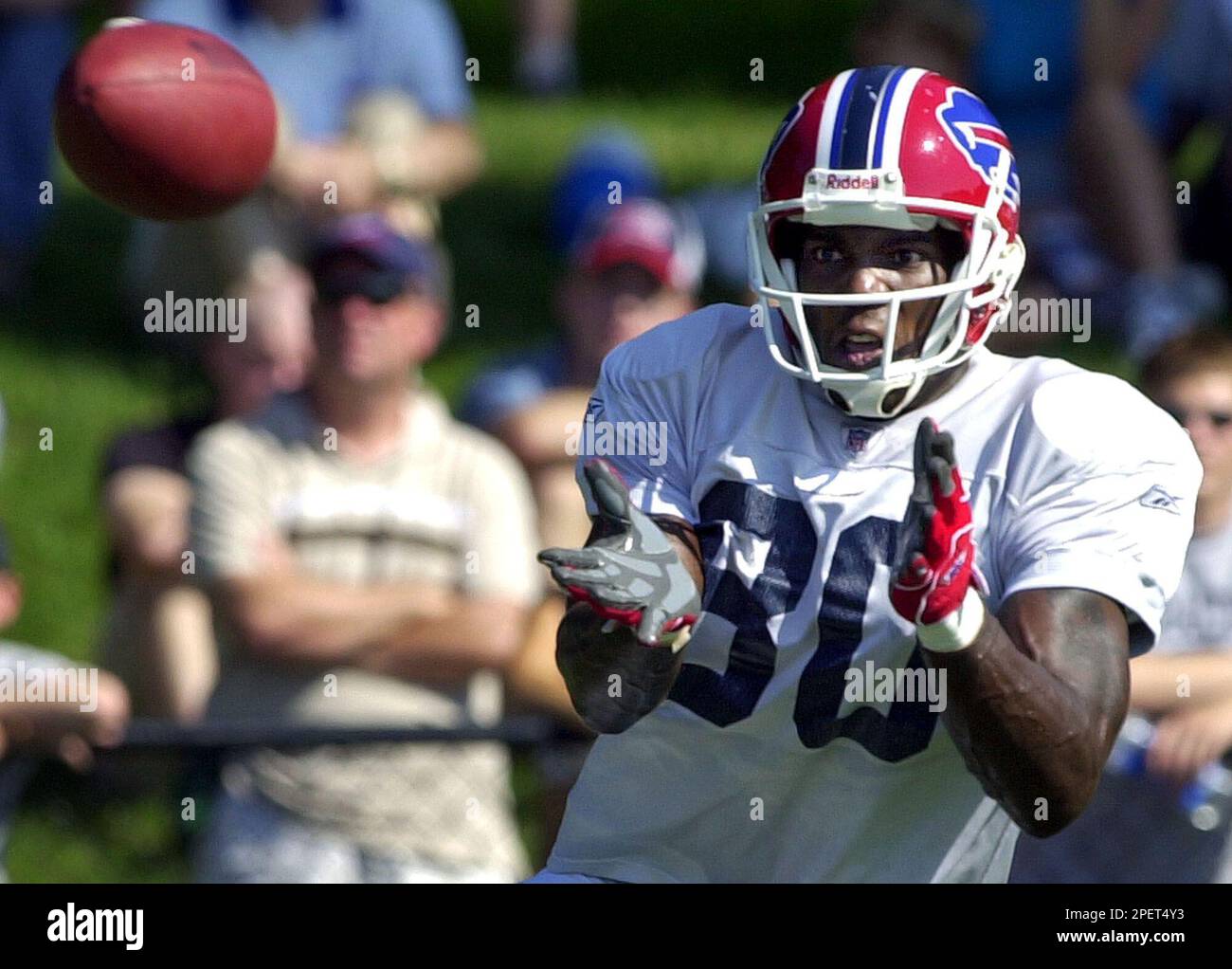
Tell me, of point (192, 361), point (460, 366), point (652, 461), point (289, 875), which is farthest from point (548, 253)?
point (652, 461)

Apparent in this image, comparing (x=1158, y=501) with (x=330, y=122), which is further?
(x=330, y=122)

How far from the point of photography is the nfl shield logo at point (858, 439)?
11.0ft

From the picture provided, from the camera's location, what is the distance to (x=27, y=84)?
768cm

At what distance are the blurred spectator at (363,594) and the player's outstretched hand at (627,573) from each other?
2.58 meters

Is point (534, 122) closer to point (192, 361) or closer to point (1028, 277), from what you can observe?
point (192, 361)

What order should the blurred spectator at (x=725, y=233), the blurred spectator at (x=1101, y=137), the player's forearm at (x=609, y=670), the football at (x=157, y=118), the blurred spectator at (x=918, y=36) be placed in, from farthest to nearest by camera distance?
1. the blurred spectator at (x=725, y=233)
2. the blurred spectator at (x=1101, y=137)
3. the blurred spectator at (x=918, y=36)
4. the football at (x=157, y=118)
5. the player's forearm at (x=609, y=670)

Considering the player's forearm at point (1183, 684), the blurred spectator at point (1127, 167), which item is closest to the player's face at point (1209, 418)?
the player's forearm at point (1183, 684)

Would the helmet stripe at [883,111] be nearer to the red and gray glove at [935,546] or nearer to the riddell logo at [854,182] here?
the riddell logo at [854,182]

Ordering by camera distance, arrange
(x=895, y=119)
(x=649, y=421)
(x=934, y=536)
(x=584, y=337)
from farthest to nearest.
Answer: (x=584, y=337), (x=649, y=421), (x=895, y=119), (x=934, y=536)

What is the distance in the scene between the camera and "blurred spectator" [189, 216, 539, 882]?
548cm

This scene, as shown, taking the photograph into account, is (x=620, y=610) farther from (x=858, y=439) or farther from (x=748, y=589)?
(x=858, y=439)

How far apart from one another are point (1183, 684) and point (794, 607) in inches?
87.3

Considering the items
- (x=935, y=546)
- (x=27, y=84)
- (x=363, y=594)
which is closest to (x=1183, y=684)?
(x=363, y=594)

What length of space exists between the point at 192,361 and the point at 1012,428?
500 centimetres
